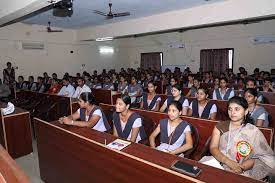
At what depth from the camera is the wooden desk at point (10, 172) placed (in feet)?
3.04

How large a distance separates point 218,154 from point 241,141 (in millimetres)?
234

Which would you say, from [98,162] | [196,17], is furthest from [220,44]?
[98,162]

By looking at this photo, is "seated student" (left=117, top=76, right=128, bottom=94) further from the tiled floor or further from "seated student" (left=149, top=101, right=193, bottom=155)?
"seated student" (left=149, top=101, right=193, bottom=155)

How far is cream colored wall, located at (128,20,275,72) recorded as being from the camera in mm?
8703

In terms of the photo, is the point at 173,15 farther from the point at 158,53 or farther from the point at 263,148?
the point at 263,148

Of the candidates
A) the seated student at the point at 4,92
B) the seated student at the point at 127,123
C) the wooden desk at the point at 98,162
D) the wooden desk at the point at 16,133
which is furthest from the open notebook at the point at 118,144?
the seated student at the point at 4,92

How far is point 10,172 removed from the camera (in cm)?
101

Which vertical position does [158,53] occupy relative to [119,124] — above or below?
above

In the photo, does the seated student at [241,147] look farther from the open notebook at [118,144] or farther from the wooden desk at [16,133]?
the wooden desk at [16,133]

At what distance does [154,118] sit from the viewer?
320 centimetres

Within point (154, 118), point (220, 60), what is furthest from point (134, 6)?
point (220, 60)

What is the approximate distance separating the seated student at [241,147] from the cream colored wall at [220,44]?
311 inches

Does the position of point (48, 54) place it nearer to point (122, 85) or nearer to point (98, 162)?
point (122, 85)

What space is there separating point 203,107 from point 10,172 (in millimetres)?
3187
